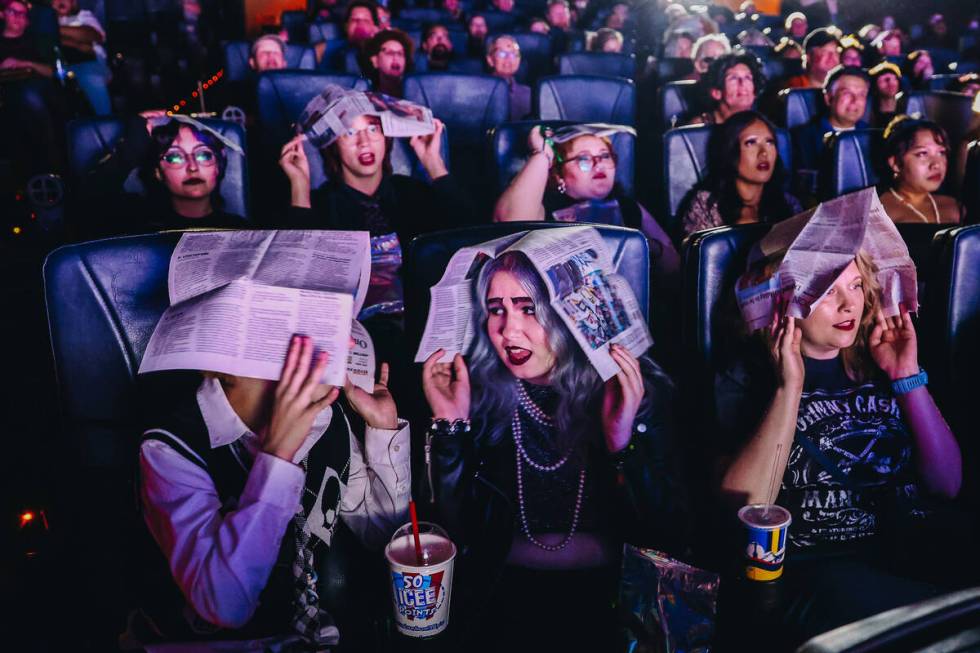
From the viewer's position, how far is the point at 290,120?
10.4 ft

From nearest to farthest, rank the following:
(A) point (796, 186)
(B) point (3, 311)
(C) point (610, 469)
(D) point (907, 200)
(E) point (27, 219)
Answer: (C) point (610, 469) < (D) point (907, 200) < (B) point (3, 311) < (A) point (796, 186) < (E) point (27, 219)

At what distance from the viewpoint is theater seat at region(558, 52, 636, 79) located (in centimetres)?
482

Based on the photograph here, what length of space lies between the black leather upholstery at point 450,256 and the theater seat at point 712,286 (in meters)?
0.11

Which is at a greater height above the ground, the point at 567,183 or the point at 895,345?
the point at 567,183

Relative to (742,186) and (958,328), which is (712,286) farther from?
(742,186)

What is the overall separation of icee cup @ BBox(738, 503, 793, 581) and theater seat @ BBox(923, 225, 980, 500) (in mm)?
699

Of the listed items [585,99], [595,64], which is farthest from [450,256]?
[595,64]

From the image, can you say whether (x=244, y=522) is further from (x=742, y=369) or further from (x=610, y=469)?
(x=742, y=369)

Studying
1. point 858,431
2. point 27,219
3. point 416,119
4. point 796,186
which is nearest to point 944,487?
point 858,431

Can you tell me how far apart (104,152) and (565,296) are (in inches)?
75.2

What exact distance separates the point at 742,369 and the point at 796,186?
198 cm

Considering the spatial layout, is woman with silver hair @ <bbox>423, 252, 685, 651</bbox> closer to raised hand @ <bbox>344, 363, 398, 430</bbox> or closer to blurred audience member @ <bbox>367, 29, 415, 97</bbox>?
raised hand @ <bbox>344, 363, 398, 430</bbox>

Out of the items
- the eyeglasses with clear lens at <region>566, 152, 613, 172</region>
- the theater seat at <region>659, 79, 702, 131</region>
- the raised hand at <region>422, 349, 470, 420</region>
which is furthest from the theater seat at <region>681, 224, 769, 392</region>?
the theater seat at <region>659, 79, 702, 131</region>

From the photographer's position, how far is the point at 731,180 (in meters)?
2.66
